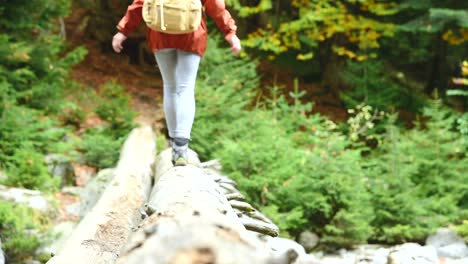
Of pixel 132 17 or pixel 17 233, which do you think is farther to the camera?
pixel 17 233

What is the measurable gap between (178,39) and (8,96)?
4.37 m

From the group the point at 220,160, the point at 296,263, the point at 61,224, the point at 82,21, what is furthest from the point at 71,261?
the point at 82,21

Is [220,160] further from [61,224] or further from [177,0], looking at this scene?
[177,0]

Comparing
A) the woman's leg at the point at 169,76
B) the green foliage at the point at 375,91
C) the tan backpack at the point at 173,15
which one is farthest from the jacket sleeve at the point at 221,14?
the green foliage at the point at 375,91

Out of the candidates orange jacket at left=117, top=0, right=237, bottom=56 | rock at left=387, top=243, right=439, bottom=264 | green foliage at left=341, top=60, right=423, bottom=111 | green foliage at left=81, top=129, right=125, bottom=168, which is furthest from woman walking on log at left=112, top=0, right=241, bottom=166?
green foliage at left=341, top=60, right=423, bottom=111

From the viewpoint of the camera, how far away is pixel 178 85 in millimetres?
4512

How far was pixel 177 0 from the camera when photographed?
4.07 meters

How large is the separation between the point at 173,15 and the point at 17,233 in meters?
2.92

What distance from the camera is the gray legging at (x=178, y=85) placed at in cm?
443

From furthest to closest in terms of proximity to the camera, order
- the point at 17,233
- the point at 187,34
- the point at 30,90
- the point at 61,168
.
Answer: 1. the point at 30,90
2. the point at 61,168
3. the point at 17,233
4. the point at 187,34

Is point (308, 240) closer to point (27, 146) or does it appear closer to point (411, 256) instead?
point (411, 256)

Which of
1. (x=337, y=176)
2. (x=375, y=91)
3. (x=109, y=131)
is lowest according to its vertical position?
(x=109, y=131)

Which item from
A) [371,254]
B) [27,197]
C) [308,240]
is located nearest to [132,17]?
[27,197]

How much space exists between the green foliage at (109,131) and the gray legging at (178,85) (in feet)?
12.4
